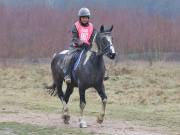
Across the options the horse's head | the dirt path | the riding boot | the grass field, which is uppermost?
the horse's head

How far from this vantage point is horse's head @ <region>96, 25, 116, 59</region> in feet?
39.1

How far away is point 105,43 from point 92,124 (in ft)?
6.38

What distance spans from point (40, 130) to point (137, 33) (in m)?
38.0

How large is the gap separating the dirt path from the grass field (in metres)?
0.44

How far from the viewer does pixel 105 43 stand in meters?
12.1

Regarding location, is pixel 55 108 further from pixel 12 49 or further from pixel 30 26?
pixel 30 26

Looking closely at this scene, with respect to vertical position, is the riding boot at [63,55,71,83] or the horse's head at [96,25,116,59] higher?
the horse's head at [96,25,116,59]

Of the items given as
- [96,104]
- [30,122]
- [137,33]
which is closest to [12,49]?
[137,33]

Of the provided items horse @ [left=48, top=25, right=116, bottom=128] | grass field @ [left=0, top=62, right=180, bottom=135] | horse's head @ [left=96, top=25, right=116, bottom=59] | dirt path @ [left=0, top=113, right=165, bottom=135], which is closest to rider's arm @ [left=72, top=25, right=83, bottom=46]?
horse @ [left=48, top=25, right=116, bottom=128]

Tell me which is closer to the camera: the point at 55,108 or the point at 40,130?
the point at 40,130

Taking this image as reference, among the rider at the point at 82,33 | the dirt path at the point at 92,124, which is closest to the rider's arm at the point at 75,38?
the rider at the point at 82,33

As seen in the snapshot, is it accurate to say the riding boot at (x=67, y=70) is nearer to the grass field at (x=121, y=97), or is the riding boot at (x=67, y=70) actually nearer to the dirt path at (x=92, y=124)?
the dirt path at (x=92, y=124)

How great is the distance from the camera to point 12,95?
21.6m

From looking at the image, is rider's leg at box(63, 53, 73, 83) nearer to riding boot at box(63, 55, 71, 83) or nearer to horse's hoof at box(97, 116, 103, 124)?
riding boot at box(63, 55, 71, 83)
